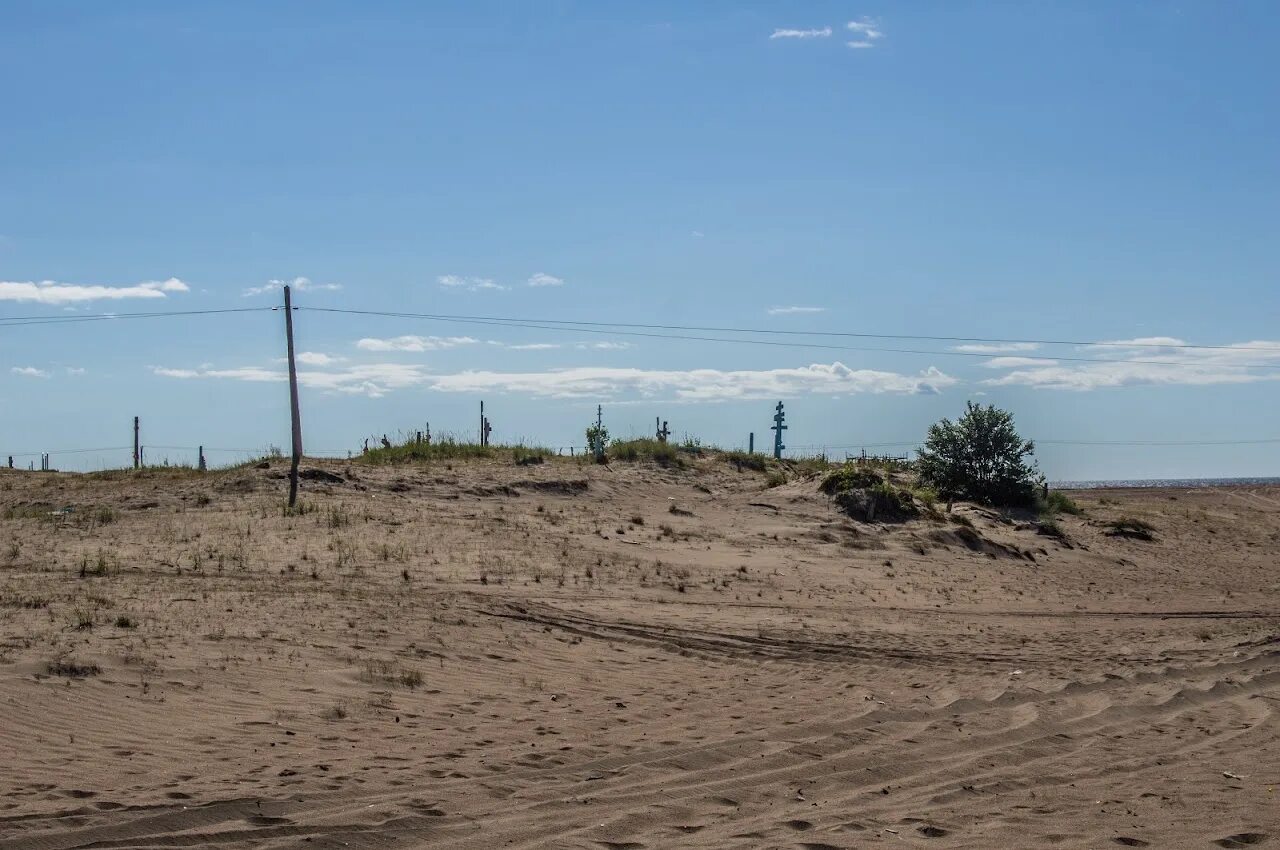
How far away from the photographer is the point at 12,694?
10.1 meters

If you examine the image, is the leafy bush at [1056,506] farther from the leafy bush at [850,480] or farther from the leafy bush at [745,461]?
the leafy bush at [745,461]

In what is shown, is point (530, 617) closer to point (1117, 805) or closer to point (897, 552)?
point (1117, 805)

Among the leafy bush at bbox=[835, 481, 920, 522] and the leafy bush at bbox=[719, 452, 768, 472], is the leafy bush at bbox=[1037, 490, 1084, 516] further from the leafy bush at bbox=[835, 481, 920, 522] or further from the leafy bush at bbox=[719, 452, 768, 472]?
the leafy bush at bbox=[719, 452, 768, 472]

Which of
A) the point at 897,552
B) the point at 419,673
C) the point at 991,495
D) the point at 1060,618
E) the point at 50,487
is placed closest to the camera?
the point at 419,673

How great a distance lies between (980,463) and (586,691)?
26479 mm

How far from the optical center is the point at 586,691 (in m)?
12.0

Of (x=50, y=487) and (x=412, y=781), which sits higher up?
(x=50, y=487)

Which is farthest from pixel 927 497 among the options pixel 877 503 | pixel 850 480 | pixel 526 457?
pixel 526 457

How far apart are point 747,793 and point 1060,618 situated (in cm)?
1245

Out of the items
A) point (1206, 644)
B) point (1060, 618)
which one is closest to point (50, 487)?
point (1060, 618)

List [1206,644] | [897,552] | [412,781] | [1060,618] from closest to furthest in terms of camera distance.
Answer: [412,781], [1206,644], [1060,618], [897,552]

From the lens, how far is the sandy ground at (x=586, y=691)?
7938 mm

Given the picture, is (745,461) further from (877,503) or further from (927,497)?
(877,503)

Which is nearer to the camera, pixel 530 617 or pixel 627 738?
pixel 627 738
